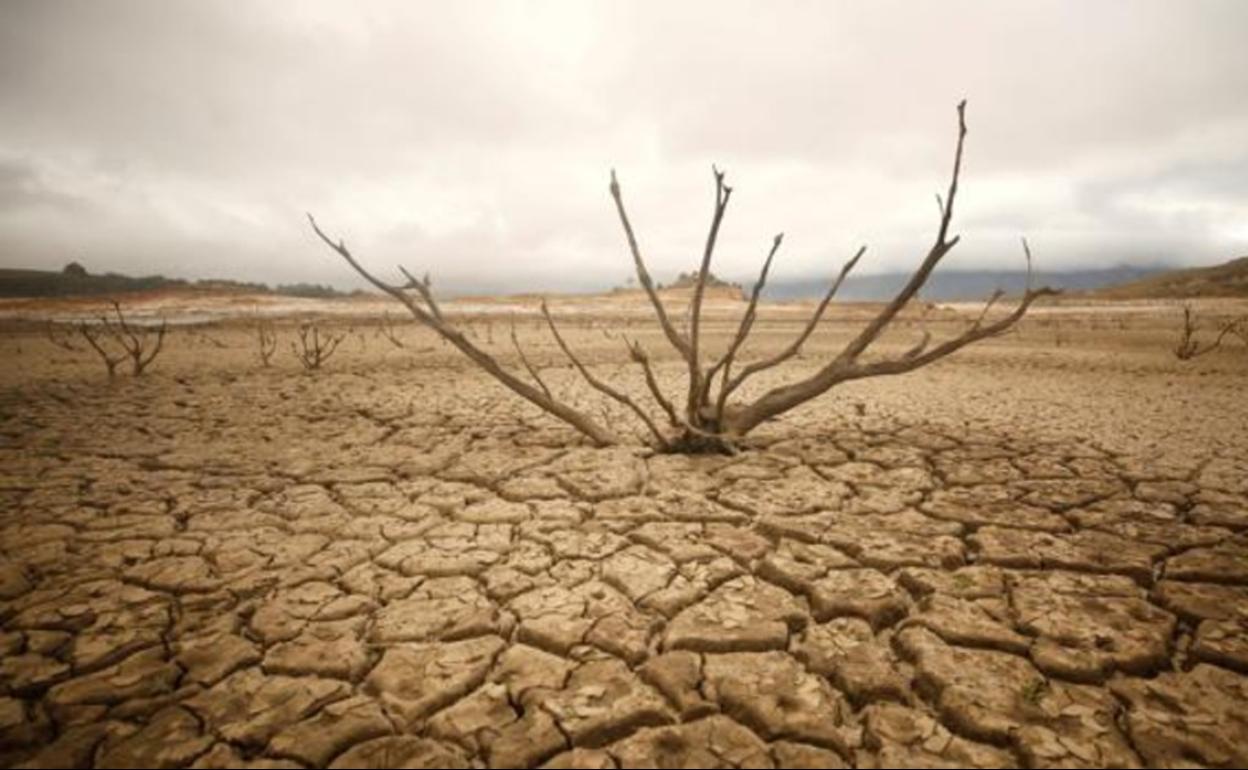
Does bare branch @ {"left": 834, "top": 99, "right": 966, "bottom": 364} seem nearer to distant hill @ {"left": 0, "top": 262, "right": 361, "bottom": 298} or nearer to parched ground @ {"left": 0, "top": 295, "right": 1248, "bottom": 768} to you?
parched ground @ {"left": 0, "top": 295, "right": 1248, "bottom": 768}

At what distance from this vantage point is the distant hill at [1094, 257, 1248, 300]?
36312 millimetres

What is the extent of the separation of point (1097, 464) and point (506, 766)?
3.46m

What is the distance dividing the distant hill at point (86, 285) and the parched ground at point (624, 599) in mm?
40484

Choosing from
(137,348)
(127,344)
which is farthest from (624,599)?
(127,344)

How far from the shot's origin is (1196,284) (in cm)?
4303

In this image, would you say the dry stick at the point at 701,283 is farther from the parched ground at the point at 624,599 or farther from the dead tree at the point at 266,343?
the dead tree at the point at 266,343

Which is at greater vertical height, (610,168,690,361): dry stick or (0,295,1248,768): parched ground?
(610,168,690,361): dry stick

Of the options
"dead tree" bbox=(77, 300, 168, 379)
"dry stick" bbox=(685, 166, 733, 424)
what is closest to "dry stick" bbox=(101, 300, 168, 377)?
"dead tree" bbox=(77, 300, 168, 379)

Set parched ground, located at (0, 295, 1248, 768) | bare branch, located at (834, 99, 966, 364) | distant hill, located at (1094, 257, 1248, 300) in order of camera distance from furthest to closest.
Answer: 1. distant hill, located at (1094, 257, 1248, 300)
2. bare branch, located at (834, 99, 966, 364)
3. parched ground, located at (0, 295, 1248, 768)

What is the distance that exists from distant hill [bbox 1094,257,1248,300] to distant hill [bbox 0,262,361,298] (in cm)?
5773

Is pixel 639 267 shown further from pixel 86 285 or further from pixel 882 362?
pixel 86 285

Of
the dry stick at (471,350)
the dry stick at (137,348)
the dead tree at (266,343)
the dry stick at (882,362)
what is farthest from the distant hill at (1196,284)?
the dry stick at (137,348)

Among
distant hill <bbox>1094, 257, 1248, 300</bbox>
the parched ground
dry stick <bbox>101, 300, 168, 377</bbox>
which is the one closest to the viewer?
the parched ground

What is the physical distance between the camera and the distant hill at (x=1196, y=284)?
36.3 meters
